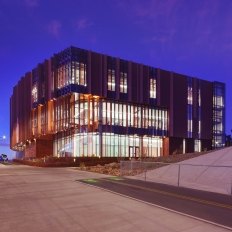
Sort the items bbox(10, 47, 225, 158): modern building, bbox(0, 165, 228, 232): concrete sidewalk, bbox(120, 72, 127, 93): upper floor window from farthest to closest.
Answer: bbox(120, 72, 127, 93): upper floor window
bbox(10, 47, 225, 158): modern building
bbox(0, 165, 228, 232): concrete sidewalk

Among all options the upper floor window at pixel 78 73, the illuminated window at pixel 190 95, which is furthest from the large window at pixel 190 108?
the upper floor window at pixel 78 73

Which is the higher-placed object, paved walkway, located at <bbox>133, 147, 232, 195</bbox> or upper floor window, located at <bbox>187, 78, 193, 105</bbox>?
upper floor window, located at <bbox>187, 78, 193, 105</bbox>

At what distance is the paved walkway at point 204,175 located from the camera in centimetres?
1915

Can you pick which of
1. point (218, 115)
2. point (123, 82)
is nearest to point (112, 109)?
point (123, 82)

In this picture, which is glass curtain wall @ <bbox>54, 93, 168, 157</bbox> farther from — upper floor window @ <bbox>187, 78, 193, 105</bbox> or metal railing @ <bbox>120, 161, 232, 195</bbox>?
metal railing @ <bbox>120, 161, 232, 195</bbox>

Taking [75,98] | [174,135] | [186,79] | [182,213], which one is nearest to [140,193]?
[182,213]

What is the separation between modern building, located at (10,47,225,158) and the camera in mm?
60031

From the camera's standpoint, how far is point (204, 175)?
21.7 m

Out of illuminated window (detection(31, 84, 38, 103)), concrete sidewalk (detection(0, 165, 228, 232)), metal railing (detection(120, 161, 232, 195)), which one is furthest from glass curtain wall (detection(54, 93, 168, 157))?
concrete sidewalk (detection(0, 165, 228, 232))

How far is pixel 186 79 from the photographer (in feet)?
242

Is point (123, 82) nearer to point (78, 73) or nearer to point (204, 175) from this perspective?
point (78, 73)

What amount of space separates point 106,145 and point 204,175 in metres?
40.8

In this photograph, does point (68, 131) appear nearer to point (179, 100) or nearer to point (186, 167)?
point (179, 100)

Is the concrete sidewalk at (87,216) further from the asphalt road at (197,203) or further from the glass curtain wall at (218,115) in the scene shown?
the glass curtain wall at (218,115)
